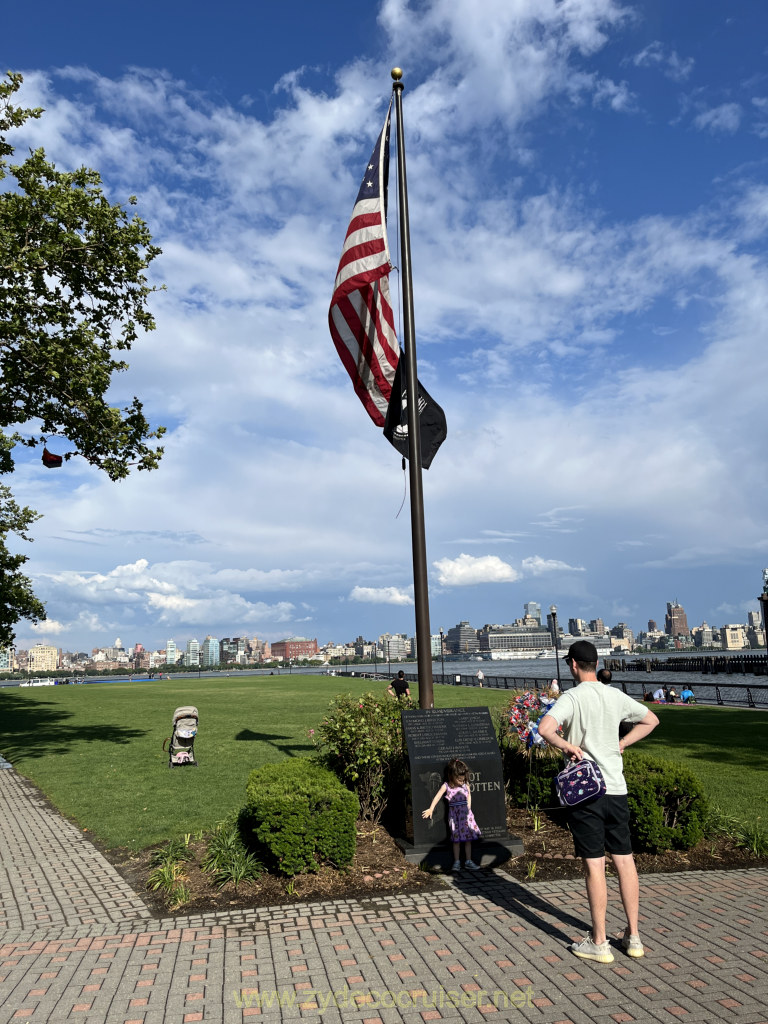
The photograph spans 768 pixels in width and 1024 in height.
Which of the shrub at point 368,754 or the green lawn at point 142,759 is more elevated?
the shrub at point 368,754

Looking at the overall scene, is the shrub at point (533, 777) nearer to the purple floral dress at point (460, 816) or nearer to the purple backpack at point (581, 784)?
the purple floral dress at point (460, 816)

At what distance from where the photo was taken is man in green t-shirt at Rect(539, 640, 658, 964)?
15.5 feet

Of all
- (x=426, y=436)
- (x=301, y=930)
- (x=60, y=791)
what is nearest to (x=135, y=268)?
(x=426, y=436)

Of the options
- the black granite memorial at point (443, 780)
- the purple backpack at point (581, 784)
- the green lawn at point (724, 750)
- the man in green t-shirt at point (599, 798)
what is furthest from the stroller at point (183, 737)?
the purple backpack at point (581, 784)

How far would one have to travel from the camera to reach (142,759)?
15570 mm

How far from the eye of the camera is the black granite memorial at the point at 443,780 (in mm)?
7070

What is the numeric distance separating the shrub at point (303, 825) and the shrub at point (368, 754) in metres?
1.16

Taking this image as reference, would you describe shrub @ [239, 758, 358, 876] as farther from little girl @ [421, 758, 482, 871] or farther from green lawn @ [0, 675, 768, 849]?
green lawn @ [0, 675, 768, 849]

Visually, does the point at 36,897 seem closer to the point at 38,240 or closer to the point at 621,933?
the point at 621,933

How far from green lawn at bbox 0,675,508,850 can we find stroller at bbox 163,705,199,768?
31 centimetres

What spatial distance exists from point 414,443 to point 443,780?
4142 millimetres

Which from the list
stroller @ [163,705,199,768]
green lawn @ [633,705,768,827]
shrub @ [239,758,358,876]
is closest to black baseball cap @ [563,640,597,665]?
shrub @ [239,758,358,876]

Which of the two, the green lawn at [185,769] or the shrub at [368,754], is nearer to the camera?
the shrub at [368,754]

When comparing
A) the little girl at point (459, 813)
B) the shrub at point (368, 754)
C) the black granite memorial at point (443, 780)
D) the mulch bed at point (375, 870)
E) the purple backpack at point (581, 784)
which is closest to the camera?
the purple backpack at point (581, 784)
